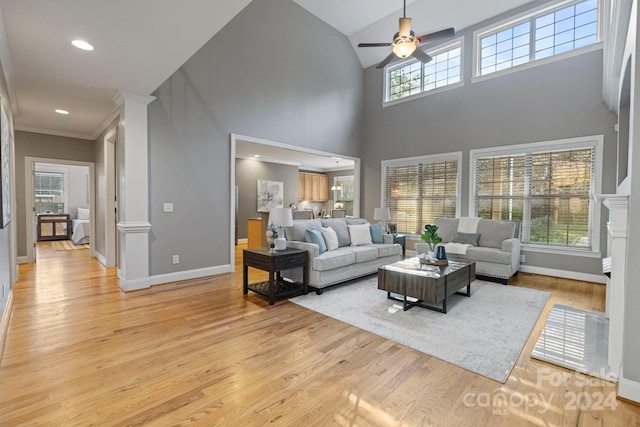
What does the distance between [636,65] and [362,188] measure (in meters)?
5.97

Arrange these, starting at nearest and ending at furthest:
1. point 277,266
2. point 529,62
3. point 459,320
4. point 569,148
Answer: point 459,320, point 277,266, point 569,148, point 529,62

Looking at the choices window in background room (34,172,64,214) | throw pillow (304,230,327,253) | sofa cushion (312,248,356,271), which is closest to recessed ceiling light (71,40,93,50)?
throw pillow (304,230,327,253)

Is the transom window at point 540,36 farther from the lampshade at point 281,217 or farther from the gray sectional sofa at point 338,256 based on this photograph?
the lampshade at point 281,217

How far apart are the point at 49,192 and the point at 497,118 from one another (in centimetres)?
1289

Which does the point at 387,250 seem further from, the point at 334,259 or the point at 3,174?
the point at 3,174

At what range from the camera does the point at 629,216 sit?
73.4 inches

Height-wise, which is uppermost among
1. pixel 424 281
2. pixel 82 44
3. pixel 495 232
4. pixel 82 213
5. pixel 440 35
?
pixel 440 35

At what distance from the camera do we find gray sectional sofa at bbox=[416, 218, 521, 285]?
14.7ft

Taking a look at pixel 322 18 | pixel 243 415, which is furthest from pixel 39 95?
pixel 322 18

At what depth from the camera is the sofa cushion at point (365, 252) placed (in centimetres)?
434

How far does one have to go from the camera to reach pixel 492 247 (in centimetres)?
495

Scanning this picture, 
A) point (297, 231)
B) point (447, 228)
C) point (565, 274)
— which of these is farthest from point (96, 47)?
point (565, 274)

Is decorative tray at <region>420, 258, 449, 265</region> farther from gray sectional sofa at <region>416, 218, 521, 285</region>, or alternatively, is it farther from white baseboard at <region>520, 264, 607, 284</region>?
white baseboard at <region>520, 264, 607, 284</region>

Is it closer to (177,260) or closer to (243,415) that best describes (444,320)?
(243,415)
